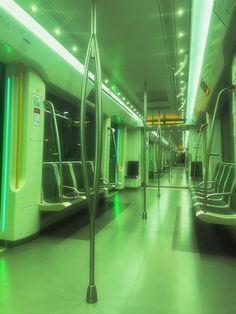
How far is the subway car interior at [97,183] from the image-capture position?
2.03m

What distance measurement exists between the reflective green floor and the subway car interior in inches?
0.5

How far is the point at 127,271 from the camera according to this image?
101 inches

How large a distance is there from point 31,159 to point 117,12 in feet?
7.10

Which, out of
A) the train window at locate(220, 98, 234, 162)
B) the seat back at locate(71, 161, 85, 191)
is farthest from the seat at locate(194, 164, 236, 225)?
the seat back at locate(71, 161, 85, 191)

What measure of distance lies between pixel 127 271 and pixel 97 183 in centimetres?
111

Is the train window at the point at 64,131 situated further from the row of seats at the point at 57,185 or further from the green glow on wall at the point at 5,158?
the green glow on wall at the point at 5,158

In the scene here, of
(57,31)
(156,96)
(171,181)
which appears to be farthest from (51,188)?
(171,181)

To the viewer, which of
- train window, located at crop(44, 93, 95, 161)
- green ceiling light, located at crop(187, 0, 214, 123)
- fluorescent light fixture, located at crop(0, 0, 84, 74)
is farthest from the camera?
train window, located at crop(44, 93, 95, 161)

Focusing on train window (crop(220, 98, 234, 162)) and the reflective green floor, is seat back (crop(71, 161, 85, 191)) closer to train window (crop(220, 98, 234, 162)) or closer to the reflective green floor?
the reflective green floor

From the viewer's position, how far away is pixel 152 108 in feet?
31.8

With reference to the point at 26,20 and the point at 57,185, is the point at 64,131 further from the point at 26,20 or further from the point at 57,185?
A: the point at 26,20

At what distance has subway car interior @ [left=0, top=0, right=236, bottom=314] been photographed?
203 centimetres

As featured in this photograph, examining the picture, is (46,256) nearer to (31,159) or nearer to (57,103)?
(31,159)

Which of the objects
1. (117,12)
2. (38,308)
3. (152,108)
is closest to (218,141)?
(152,108)
